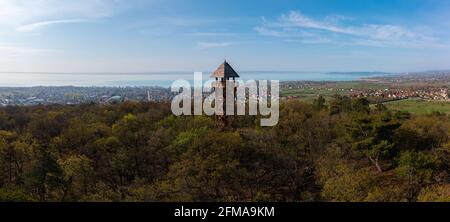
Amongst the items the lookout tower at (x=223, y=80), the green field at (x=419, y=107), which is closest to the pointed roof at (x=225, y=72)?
the lookout tower at (x=223, y=80)

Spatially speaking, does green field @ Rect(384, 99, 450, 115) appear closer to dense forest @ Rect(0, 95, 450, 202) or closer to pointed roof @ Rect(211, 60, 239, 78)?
dense forest @ Rect(0, 95, 450, 202)

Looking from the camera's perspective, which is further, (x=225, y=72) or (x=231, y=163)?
(x=225, y=72)

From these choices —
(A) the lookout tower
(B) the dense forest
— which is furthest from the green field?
(A) the lookout tower

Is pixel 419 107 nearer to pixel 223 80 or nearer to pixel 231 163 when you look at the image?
pixel 223 80

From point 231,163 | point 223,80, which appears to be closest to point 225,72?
point 223,80
